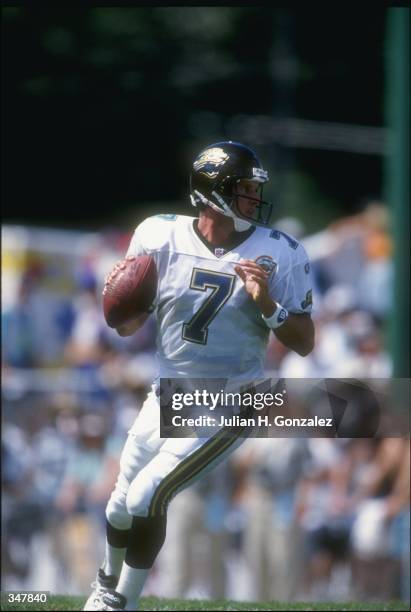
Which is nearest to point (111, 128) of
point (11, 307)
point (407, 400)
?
point (11, 307)

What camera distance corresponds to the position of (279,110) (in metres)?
17.0

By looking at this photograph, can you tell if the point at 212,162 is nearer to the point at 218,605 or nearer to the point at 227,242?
the point at 227,242

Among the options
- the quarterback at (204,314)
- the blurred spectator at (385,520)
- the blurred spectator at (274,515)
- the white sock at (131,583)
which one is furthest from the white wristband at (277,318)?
the blurred spectator at (274,515)

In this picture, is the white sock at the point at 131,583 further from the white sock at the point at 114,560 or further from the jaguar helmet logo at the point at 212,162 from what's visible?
the jaguar helmet logo at the point at 212,162

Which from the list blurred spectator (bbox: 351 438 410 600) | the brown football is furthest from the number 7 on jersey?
blurred spectator (bbox: 351 438 410 600)

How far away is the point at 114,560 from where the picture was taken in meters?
5.33

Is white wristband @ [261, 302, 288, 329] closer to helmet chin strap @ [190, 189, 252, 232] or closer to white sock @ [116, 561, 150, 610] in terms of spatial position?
helmet chin strap @ [190, 189, 252, 232]

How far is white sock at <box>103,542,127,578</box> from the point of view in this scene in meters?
5.31

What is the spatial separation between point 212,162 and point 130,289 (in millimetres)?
567

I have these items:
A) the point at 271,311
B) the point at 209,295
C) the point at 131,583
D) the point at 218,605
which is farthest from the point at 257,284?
the point at 218,605

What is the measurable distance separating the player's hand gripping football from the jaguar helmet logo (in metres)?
0.37

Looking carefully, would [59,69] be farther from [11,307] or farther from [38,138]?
[11,307]

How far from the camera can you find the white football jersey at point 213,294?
5.15 metres

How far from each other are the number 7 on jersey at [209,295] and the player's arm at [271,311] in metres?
0.08
